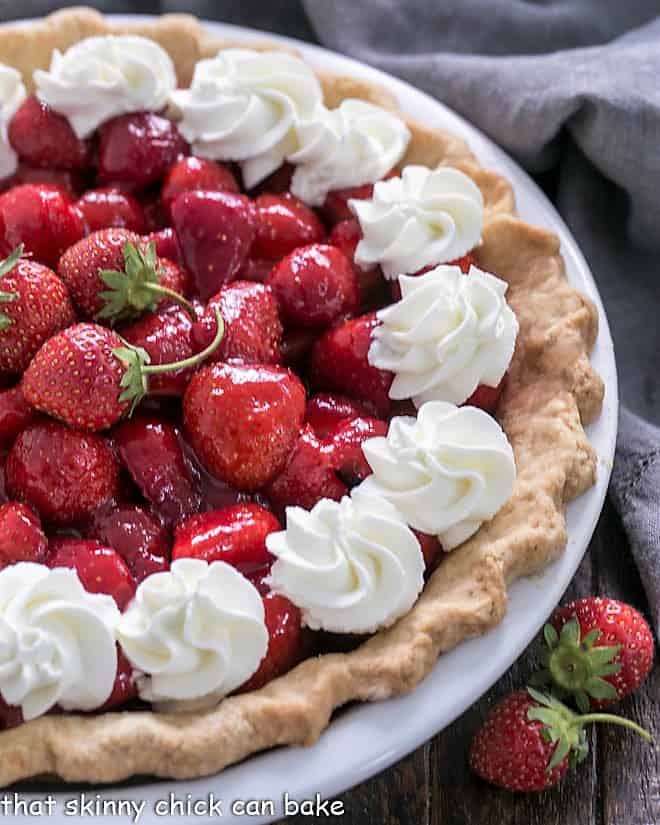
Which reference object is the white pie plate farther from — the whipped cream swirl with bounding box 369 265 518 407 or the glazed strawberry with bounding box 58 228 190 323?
the glazed strawberry with bounding box 58 228 190 323

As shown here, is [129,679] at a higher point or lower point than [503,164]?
lower

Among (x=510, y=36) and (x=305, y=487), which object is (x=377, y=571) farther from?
(x=510, y=36)

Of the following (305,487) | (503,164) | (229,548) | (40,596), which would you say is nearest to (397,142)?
(503,164)

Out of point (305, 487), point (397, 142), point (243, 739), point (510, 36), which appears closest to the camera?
point (243, 739)

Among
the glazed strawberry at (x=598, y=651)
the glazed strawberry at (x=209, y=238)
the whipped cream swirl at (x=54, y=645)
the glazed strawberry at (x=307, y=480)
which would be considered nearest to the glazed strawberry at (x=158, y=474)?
the glazed strawberry at (x=307, y=480)

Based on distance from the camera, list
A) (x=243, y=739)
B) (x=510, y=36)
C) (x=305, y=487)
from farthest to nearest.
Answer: (x=510, y=36), (x=305, y=487), (x=243, y=739)

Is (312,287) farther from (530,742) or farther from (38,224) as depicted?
(530,742)
